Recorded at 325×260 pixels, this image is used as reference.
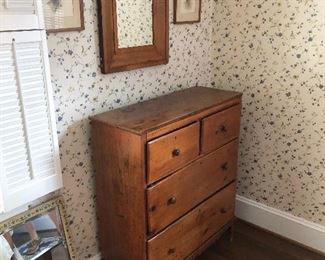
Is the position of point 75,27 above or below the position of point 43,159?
above

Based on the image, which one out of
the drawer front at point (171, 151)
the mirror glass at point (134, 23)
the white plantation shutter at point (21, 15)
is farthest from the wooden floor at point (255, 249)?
the white plantation shutter at point (21, 15)

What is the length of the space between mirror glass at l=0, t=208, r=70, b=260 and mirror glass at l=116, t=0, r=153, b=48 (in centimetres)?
97

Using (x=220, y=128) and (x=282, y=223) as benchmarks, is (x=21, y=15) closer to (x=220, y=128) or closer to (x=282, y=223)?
(x=220, y=128)

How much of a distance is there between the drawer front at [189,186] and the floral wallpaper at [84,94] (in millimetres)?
429

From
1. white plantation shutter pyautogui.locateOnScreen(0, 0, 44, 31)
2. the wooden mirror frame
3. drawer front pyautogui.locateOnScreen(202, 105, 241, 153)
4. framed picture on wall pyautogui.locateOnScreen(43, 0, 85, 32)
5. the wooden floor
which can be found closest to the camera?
white plantation shutter pyautogui.locateOnScreen(0, 0, 44, 31)

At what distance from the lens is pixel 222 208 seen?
87.2 inches

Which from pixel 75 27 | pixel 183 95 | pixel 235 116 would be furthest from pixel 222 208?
pixel 75 27

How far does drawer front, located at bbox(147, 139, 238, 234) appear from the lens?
1701mm

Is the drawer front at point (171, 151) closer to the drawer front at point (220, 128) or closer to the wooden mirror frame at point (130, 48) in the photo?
the drawer front at point (220, 128)

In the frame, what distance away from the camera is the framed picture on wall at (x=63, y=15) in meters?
1.54

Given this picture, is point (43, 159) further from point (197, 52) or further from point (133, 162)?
point (197, 52)

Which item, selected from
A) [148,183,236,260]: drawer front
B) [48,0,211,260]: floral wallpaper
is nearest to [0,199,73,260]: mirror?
[48,0,211,260]: floral wallpaper

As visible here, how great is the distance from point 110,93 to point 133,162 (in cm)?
47

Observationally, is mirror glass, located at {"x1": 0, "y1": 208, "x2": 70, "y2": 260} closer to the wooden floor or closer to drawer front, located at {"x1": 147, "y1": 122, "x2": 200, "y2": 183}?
drawer front, located at {"x1": 147, "y1": 122, "x2": 200, "y2": 183}
